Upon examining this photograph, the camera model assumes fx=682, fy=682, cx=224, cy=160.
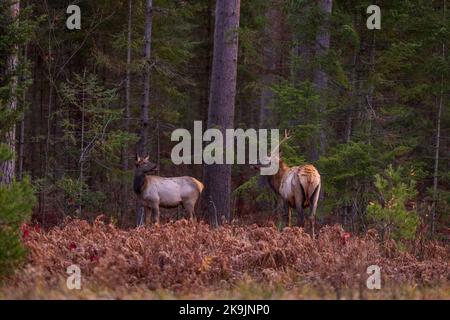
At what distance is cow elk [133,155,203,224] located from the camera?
16781 millimetres

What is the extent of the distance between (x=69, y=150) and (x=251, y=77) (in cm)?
1180

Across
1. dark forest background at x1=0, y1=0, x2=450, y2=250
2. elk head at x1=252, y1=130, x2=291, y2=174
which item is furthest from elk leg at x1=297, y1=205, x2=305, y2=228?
elk head at x1=252, y1=130, x2=291, y2=174

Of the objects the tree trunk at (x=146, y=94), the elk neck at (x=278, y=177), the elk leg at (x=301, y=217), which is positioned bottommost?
the elk leg at (x=301, y=217)

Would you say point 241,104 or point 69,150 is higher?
point 241,104

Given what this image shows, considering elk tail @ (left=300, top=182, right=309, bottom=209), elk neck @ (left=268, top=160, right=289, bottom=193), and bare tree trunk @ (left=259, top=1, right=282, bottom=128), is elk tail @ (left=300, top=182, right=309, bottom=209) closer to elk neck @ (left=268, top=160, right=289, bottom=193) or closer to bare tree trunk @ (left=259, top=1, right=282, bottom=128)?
elk neck @ (left=268, top=160, right=289, bottom=193)

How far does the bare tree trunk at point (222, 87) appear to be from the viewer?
639 inches

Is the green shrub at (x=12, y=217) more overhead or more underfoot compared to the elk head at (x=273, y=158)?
more underfoot

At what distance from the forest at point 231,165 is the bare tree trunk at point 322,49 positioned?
52 millimetres

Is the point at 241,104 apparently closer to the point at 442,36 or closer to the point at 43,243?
the point at 442,36

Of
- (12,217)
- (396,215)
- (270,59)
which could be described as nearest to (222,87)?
(396,215)

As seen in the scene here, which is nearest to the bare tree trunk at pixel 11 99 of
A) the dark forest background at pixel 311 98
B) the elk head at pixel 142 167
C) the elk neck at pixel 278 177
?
the dark forest background at pixel 311 98

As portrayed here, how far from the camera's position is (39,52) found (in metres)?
21.0

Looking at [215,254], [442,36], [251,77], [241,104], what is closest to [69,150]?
[215,254]

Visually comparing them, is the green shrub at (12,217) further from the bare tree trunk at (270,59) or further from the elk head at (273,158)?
the bare tree trunk at (270,59)
